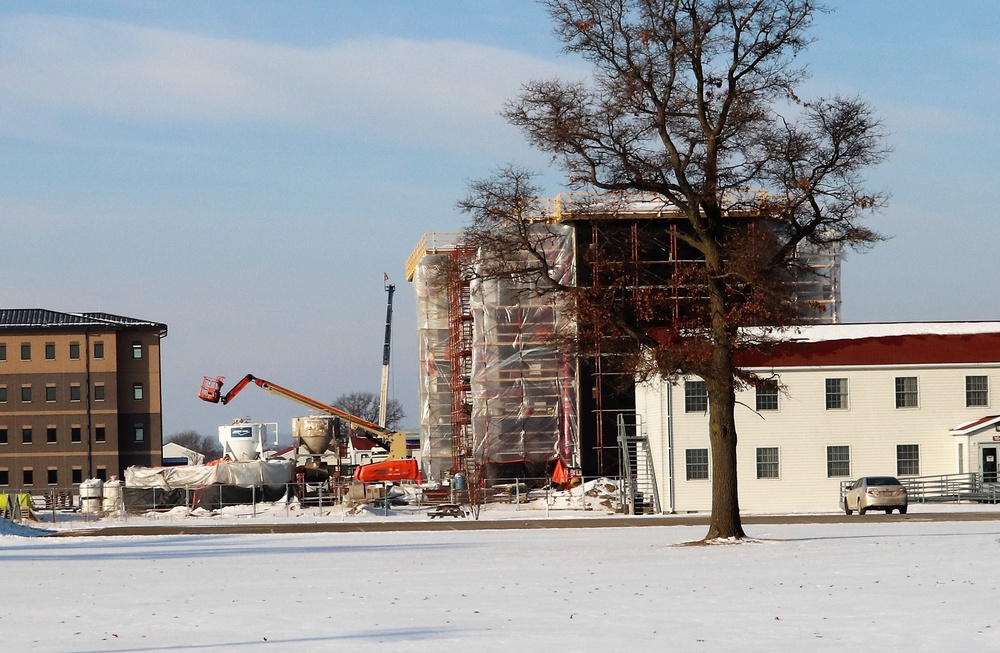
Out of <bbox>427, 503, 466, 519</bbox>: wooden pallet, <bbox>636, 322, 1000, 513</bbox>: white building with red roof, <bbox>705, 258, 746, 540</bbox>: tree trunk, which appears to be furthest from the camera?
<bbox>427, 503, 466, 519</bbox>: wooden pallet

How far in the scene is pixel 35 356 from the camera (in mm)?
118125

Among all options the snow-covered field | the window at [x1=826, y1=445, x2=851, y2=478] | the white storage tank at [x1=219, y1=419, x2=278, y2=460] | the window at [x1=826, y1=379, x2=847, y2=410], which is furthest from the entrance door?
the white storage tank at [x1=219, y1=419, x2=278, y2=460]

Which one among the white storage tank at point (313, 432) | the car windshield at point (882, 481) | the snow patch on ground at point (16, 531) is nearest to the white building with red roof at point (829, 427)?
the car windshield at point (882, 481)

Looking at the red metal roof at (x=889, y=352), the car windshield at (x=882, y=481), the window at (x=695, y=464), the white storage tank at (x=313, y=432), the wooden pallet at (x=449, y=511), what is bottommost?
the wooden pallet at (x=449, y=511)

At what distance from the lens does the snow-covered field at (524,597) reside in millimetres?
14695

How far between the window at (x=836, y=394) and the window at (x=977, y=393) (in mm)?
4943

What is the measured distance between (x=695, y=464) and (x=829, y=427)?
5350 millimetres

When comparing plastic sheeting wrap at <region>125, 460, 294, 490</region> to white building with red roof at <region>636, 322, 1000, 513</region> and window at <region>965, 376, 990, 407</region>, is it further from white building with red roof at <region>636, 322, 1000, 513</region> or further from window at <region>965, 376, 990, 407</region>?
window at <region>965, 376, 990, 407</region>

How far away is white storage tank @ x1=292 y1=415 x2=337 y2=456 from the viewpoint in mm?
89875

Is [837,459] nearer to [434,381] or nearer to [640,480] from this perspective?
[640,480]

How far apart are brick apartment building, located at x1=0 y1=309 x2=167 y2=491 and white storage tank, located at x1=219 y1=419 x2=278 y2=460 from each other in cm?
2046

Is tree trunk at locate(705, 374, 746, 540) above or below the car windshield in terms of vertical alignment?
above

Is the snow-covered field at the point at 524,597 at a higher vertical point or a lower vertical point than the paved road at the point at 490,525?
higher

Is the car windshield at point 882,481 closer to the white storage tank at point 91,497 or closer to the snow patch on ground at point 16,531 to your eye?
the snow patch on ground at point 16,531
